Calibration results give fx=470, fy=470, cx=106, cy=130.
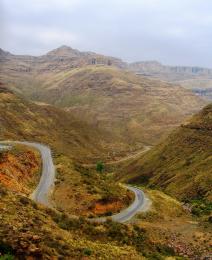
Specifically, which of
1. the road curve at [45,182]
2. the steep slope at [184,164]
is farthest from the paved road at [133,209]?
the steep slope at [184,164]

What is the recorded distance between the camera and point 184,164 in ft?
391

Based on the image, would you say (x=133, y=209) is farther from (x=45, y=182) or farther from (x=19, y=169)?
(x=19, y=169)

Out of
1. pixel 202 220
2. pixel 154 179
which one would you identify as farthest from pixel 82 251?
pixel 154 179

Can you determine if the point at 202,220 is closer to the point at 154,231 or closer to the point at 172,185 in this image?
the point at 154,231

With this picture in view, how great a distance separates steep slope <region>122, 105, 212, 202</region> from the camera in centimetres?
9665

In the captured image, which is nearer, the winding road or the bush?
the bush

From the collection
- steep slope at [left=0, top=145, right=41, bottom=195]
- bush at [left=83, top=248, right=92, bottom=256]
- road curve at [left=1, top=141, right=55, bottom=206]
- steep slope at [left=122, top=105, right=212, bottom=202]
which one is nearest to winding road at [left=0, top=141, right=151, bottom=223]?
road curve at [left=1, top=141, right=55, bottom=206]

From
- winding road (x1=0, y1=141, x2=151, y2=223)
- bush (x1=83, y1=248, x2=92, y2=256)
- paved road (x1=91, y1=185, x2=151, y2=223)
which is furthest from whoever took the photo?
winding road (x1=0, y1=141, x2=151, y2=223)

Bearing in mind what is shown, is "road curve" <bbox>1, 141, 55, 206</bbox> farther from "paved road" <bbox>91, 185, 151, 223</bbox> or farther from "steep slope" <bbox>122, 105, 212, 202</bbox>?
"steep slope" <bbox>122, 105, 212, 202</bbox>

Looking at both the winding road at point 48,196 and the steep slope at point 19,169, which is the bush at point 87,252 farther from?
the steep slope at point 19,169

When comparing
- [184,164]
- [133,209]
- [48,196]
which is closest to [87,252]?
[48,196]

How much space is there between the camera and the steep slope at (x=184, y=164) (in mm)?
96650

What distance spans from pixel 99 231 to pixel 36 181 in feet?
94.0

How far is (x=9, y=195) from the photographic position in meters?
35.9
